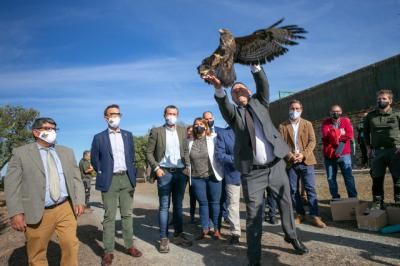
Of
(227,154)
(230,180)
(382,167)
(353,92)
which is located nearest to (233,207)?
(230,180)

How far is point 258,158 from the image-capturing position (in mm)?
4488

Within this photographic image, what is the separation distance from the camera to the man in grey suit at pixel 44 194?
4.12 metres

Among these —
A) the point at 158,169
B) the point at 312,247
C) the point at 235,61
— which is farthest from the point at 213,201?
the point at 235,61

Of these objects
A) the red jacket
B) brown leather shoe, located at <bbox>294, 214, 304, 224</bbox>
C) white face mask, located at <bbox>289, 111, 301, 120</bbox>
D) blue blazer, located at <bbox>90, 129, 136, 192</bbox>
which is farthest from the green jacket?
blue blazer, located at <bbox>90, 129, 136, 192</bbox>

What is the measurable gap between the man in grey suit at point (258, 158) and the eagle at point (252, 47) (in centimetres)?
18

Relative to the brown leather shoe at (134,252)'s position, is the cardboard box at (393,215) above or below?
above

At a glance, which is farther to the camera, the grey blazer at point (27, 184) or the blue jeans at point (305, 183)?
the blue jeans at point (305, 183)

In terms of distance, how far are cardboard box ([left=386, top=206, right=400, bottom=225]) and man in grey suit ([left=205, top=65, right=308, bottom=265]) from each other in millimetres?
2181

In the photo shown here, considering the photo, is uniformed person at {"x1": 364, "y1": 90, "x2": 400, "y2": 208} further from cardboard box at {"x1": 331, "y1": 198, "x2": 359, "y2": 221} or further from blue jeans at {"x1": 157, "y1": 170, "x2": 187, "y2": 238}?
blue jeans at {"x1": 157, "y1": 170, "x2": 187, "y2": 238}

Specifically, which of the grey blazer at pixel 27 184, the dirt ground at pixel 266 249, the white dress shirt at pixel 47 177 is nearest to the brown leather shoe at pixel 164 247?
the dirt ground at pixel 266 249

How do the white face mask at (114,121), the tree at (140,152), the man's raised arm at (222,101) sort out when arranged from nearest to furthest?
the man's raised arm at (222,101)
the white face mask at (114,121)
the tree at (140,152)

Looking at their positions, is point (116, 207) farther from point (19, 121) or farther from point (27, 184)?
point (19, 121)

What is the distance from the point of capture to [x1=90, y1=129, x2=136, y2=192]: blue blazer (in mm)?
5395

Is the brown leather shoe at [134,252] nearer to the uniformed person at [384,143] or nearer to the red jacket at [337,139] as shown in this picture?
the uniformed person at [384,143]
